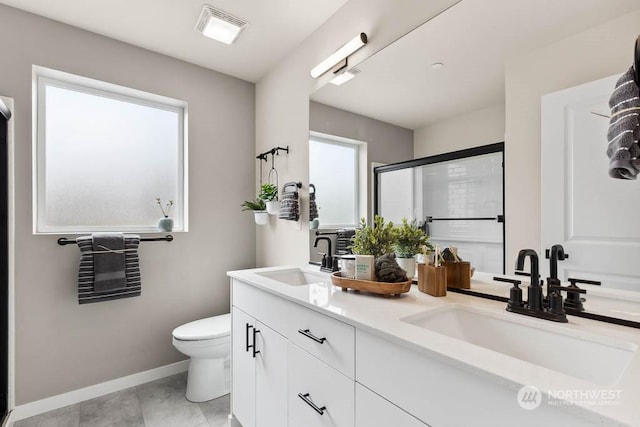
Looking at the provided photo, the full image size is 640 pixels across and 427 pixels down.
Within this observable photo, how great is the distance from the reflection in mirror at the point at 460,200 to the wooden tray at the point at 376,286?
0.34m

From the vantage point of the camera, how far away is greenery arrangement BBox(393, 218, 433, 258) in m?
1.43

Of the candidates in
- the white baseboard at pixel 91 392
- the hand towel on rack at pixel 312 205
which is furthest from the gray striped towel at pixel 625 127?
the white baseboard at pixel 91 392

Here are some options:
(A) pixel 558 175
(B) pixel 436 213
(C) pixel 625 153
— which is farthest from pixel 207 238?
(C) pixel 625 153

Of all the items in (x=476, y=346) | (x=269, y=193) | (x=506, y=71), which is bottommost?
(x=476, y=346)

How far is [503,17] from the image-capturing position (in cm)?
117

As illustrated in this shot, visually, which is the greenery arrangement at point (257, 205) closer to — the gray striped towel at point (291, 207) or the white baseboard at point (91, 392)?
the gray striped towel at point (291, 207)

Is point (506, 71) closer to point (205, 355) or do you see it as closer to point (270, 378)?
point (270, 378)

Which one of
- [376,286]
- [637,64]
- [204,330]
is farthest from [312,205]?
[637,64]

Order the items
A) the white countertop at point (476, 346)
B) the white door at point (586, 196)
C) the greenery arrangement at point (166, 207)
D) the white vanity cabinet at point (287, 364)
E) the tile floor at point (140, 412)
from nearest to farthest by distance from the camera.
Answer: the white countertop at point (476, 346) < the white door at point (586, 196) < the white vanity cabinet at point (287, 364) < the tile floor at point (140, 412) < the greenery arrangement at point (166, 207)

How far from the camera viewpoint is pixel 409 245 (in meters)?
1.45

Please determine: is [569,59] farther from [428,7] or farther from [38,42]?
[38,42]

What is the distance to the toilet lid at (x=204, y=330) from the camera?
1944 mm

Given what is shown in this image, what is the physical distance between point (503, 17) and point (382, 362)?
1.31 m

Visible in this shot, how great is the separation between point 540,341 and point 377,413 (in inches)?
19.9
